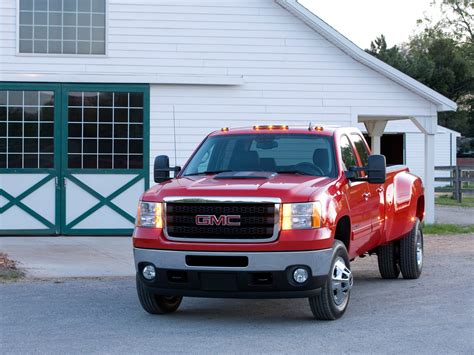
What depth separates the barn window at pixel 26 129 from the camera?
1712 centimetres

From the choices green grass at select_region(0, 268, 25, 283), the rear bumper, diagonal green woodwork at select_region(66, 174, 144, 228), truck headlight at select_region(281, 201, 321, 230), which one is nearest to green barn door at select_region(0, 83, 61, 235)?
Result: diagonal green woodwork at select_region(66, 174, 144, 228)

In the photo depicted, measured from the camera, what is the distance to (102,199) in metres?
17.3

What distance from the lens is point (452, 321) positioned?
9039 mm

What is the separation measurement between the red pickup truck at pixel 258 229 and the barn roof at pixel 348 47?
26.5 feet

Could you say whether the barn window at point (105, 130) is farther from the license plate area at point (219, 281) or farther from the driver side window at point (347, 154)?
the license plate area at point (219, 281)

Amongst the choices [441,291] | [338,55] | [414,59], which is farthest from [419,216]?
[414,59]

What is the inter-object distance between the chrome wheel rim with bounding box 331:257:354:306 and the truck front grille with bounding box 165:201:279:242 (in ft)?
2.79

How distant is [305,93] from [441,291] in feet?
25.3

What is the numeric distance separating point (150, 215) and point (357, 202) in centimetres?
234

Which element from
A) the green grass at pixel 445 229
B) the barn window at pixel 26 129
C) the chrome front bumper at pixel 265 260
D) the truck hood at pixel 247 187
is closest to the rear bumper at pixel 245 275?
the chrome front bumper at pixel 265 260

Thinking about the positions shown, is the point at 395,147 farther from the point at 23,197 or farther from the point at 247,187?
the point at 247,187

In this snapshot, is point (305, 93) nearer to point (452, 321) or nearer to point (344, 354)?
point (452, 321)

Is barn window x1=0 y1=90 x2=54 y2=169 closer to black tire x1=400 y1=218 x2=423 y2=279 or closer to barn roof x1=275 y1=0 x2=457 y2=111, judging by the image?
barn roof x1=275 y1=0 x2=457 y2=111

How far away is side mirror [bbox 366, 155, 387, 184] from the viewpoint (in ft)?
32.0
